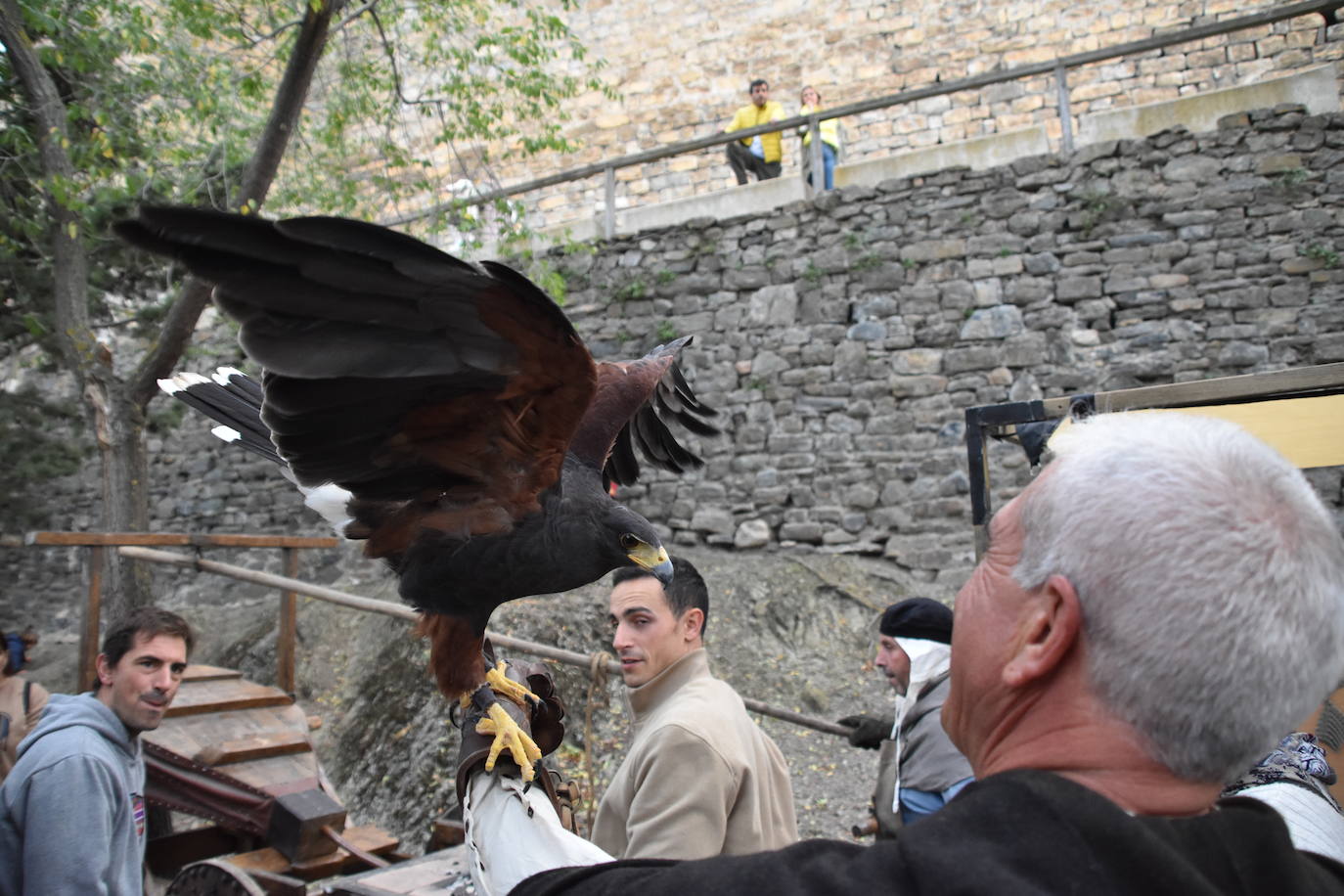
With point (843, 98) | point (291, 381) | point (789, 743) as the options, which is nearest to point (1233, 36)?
point (843, 98)

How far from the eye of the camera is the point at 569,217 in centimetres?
1389

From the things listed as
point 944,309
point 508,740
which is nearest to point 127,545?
point 508,740

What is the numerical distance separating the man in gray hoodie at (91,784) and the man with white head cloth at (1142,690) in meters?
1.82

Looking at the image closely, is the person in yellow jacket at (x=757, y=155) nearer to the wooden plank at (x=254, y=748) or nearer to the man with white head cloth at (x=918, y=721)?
the man with white head cloth at (x=918, y=721)

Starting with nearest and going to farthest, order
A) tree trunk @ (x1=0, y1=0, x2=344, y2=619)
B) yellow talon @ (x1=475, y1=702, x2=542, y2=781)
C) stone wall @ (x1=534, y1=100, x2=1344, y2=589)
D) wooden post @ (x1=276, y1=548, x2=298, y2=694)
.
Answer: yellow talon @ (x1=475, y1=702, x2=542, y2=781) < wooden post @ (x1=276, y1=548, x2=298, y2=694) < tree trunk @ (x1=0, y1=0, x2=344, y2=619) < stone wall @ (x1=534, y1=100, x2=1344, y2=589)

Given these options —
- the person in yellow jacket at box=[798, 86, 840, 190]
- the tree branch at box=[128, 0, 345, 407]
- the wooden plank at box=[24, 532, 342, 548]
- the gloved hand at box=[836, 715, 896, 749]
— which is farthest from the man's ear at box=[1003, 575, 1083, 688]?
the person in yellow jacket at box=[798, 86, 840, 190]

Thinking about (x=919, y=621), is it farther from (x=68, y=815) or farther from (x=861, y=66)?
(x=861, y=66)

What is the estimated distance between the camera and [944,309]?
813cm

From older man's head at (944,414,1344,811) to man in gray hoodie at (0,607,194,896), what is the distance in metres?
2.19

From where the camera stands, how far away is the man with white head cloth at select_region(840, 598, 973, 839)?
2.82m

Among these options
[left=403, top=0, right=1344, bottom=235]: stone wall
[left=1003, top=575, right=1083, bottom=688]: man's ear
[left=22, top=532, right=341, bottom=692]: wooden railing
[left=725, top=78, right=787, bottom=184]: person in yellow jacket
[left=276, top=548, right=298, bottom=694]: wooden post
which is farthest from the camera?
[left=403, top=0, right=1344, bottom=235]: stone wall

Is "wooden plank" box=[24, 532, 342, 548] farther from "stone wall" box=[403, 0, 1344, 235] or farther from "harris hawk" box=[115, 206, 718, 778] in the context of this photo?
"stone wall" box=[403, 0, 1344, 235]

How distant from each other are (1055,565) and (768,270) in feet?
26.5

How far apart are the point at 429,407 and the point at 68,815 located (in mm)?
1290
